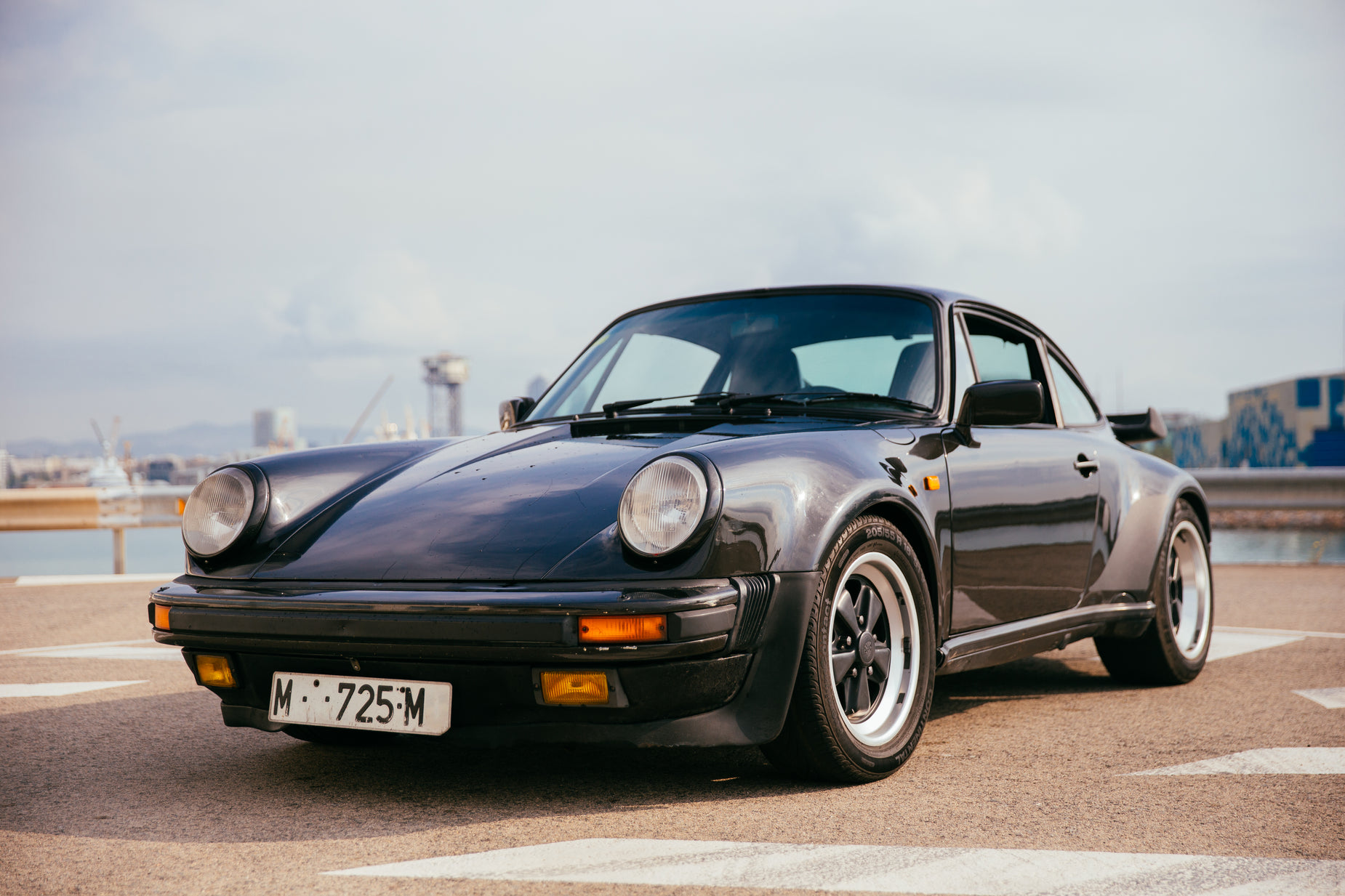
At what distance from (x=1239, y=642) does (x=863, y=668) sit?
154 inches

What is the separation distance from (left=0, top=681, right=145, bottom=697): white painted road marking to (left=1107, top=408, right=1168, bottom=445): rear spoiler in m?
4.39

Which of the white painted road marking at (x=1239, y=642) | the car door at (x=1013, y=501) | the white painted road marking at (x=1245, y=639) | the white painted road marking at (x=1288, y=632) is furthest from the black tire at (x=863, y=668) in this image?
the white painted road marking at (x=1288, y=632)

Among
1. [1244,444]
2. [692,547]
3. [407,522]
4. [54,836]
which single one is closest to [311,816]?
[54,836]

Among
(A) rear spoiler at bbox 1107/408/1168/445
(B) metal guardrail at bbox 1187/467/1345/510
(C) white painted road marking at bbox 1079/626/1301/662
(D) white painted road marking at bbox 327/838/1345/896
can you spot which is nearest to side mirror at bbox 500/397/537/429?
(D) white painted road marking at bbox 327/838/1345/896

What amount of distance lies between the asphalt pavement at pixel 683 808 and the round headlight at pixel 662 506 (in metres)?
0.67

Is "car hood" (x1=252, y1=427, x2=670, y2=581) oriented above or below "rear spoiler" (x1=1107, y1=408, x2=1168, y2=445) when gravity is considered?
below

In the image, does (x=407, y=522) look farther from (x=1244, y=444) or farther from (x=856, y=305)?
(x=1244, y=444)

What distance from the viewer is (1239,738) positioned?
13.1ft

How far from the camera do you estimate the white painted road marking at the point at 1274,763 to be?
11.5 feet

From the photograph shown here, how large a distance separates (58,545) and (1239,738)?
10.0 meters

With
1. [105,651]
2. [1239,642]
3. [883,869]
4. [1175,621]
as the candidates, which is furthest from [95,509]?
[883,869]

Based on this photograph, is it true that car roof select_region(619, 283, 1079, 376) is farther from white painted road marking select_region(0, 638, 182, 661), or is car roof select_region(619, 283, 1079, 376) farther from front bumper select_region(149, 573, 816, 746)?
white painted road marking select_region(0, 638, 182, 661)

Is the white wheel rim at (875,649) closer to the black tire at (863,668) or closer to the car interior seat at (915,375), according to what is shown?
the black tire at (863,668)

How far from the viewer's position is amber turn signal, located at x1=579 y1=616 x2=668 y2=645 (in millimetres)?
2814
